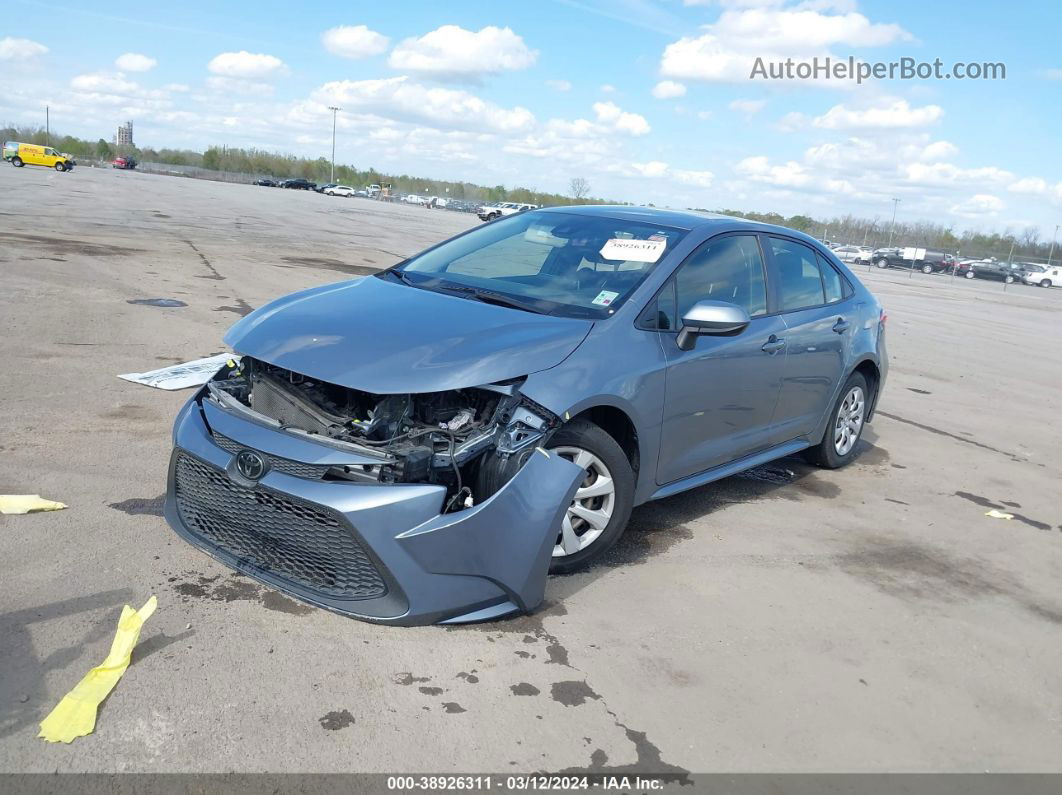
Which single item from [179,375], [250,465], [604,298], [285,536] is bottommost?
[179,375]

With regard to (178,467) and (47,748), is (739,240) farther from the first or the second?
(47,748)

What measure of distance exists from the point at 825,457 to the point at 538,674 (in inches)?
148

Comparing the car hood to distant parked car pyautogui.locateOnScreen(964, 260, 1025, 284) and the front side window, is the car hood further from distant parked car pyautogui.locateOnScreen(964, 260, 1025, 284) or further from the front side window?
distant parked car pyautogui.locateOnScreen(964, 260, 1025, 284)

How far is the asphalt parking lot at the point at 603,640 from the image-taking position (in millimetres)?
2904

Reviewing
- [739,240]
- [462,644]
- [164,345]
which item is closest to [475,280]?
[739,240]

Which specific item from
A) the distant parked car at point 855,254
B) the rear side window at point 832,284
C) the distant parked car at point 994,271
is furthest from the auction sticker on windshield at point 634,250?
the distant parked car at point 855,254

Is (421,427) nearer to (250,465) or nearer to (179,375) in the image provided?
(250,465)

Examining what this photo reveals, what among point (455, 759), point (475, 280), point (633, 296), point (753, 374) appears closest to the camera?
point (455, 759)

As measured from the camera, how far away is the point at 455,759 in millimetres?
2820

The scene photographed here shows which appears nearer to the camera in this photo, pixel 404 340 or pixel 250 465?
pixel 250 465

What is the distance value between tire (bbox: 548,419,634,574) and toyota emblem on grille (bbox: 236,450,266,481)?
1260mm

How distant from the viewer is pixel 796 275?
229 inches

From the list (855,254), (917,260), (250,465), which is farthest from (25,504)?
(855,254)

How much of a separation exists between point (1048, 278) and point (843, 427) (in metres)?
58.8
